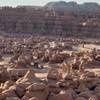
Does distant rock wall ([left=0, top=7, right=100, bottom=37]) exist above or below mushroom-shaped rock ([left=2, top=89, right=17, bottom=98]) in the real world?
below

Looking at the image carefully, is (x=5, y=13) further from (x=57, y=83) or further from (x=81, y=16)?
(x=57, y=83)

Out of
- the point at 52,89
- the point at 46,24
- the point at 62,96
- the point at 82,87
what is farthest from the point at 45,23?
the point at 62,96

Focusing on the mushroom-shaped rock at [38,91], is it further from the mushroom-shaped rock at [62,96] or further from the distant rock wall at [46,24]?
the distant rock wall at [46,24]

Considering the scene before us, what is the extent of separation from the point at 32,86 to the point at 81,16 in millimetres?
57948

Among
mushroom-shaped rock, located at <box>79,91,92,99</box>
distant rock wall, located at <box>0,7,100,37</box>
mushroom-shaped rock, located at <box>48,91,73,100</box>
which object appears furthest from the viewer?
distant rock wall, located at <box>0,7,100,37</box>

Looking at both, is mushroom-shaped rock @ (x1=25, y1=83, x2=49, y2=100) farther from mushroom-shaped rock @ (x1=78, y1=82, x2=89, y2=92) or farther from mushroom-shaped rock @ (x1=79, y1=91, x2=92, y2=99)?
mushroom-shaped rock @ (x1=78, y1=82, x2=89, y2=92)

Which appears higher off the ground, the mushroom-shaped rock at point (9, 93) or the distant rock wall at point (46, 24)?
the mushroom-shaped rock at point (9, 93)

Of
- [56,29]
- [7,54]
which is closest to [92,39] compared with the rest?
[56,29]

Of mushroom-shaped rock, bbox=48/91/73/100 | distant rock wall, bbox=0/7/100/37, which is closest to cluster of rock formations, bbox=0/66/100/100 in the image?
mushroom-shaped rock, bbox=48/91/73/100

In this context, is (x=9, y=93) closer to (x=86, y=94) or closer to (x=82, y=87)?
(x=86, y=94)

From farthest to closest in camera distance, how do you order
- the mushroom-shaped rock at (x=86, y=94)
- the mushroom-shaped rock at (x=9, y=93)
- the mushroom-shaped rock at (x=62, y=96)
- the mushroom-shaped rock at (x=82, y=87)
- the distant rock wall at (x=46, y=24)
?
the distant rock wall at (x=46, y=24) < the mushroom-shaped rock at (x=82, y=87) < the mushroom-shaped rock at (x=86, y=94) < the mushroom-shaped rock at (x=62, y=96) < the mushroom-shaped rock at (x=9, y=93)

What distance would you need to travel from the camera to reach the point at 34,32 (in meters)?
64.2

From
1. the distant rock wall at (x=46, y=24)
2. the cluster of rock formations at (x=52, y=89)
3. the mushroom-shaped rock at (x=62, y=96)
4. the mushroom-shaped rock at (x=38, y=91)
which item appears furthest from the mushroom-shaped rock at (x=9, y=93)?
the distant rock wall at (x=46, y=24)

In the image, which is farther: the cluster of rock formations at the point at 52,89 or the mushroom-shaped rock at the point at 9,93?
the cluster of rock formations at the point at 52,89
